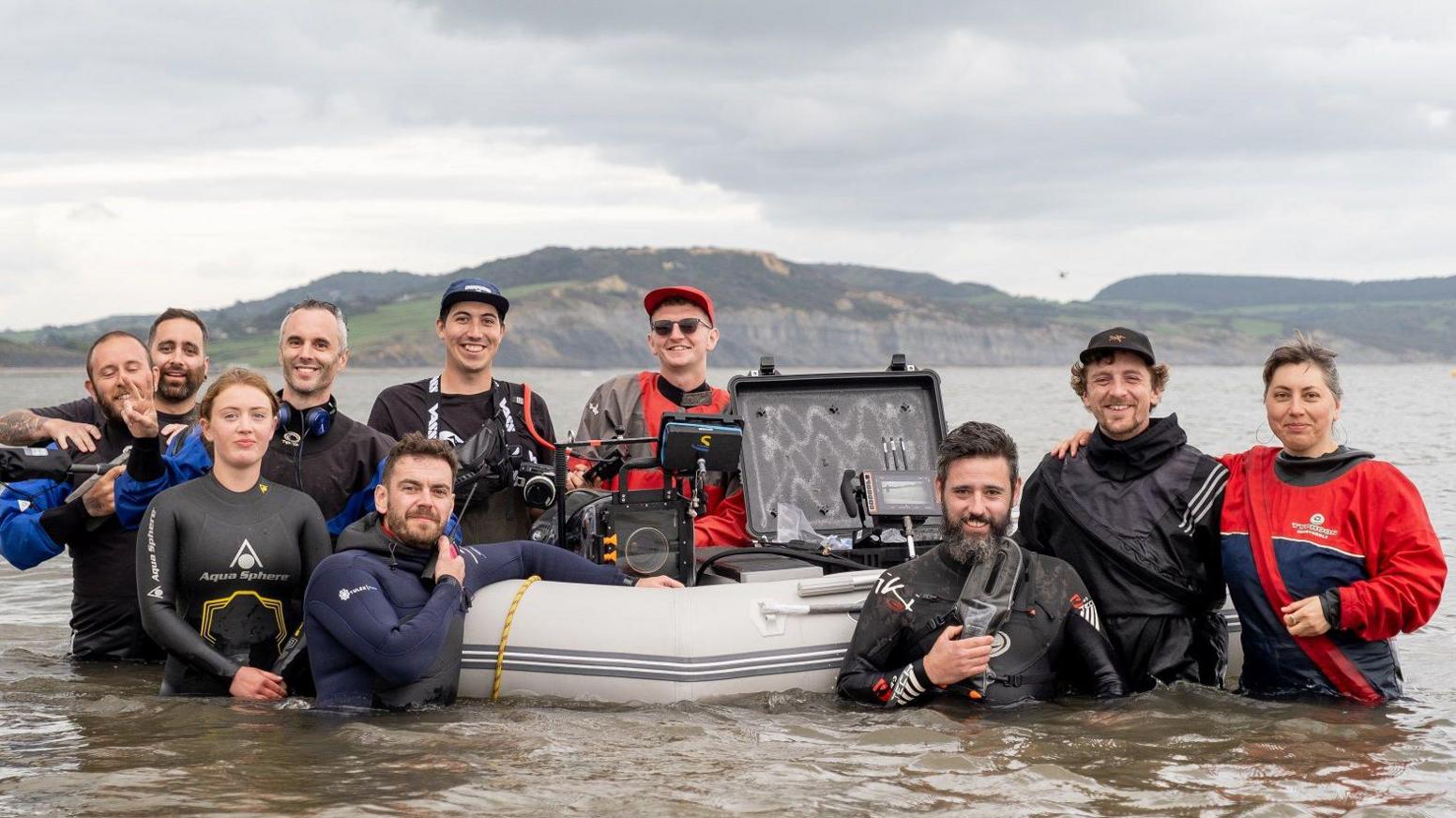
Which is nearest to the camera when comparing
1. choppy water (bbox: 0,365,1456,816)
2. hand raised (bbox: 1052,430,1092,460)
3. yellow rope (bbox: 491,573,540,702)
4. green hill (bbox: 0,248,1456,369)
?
choppy water (bbox: 0,365,1456,816)

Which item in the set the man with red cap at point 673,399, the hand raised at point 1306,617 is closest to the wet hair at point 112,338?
the man with red cap at point 673,399

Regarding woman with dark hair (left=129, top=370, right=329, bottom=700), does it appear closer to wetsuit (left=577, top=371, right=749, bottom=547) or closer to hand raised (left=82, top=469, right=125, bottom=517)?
hand raised (left=82, top=469, right=125, bottom=517)

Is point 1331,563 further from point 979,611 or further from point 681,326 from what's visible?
point 681,326

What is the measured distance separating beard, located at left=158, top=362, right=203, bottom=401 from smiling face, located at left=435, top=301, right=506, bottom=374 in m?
0.94

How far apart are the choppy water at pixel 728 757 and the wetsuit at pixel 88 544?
0.60 feet

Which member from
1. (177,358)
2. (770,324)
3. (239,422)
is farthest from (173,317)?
(770,324)

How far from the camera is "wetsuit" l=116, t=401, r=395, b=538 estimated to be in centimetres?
507

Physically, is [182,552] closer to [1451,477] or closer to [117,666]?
[117,666]

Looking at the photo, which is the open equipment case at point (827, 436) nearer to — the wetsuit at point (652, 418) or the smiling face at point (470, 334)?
the wetsuit at point (652, 418)

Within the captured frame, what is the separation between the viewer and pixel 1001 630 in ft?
15.2

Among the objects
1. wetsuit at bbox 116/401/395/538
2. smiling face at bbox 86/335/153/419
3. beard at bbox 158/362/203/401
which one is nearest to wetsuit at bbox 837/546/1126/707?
wetsuit at bbox 116/401/395/538

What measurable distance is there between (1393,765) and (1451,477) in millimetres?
13751

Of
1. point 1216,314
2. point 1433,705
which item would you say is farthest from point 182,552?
point 1216,314

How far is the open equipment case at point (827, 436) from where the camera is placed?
599 cm
